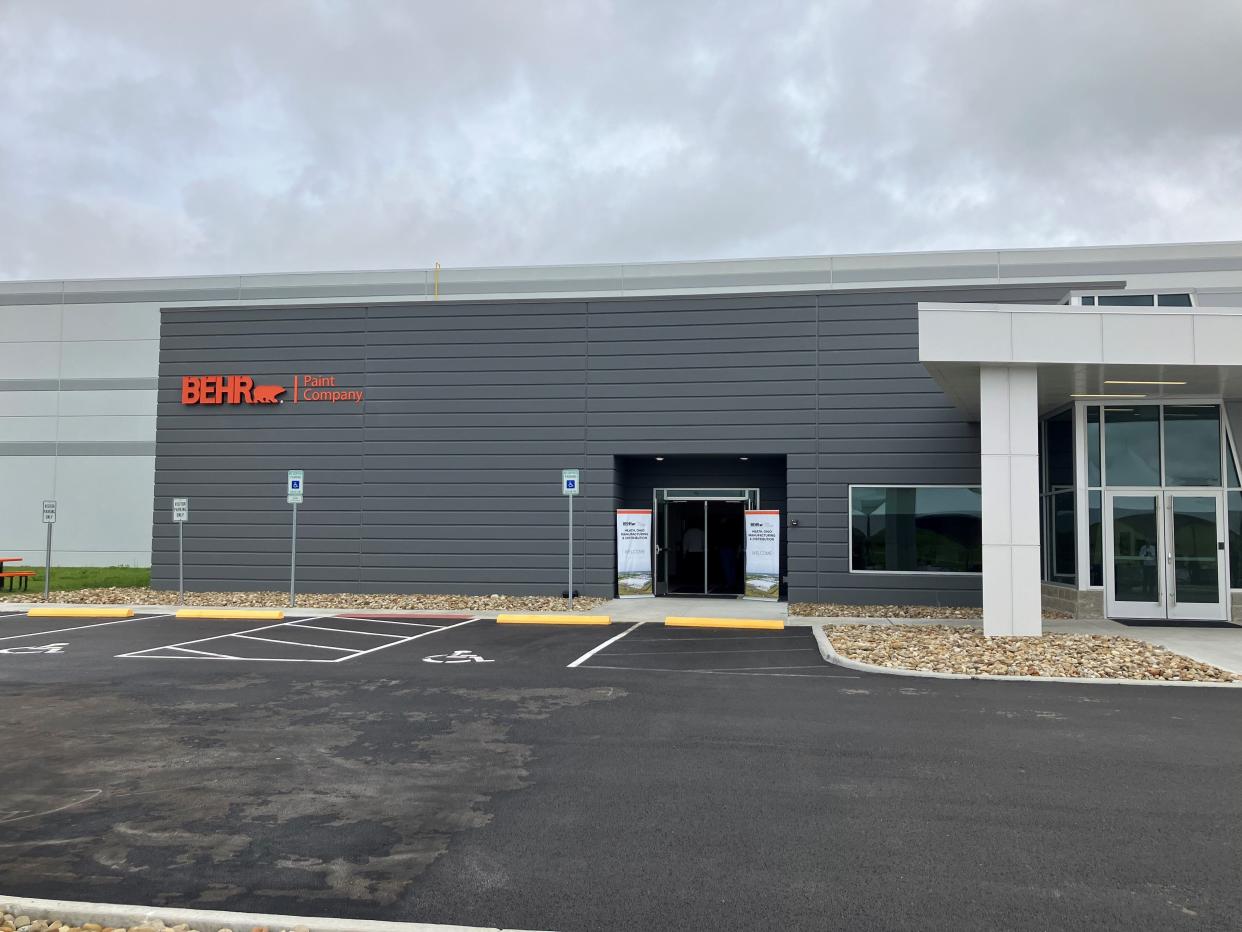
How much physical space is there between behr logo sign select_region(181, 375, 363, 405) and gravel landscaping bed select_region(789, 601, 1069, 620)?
35.3 feet

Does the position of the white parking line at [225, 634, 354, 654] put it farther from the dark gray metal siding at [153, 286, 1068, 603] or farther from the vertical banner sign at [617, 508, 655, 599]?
the vertical banner sign at [617, 508, 655, 599]

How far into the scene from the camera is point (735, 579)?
21.1 m

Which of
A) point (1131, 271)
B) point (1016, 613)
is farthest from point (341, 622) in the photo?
point (1131, 271)

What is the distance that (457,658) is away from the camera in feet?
39.4

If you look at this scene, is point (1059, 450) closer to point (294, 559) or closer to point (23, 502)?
point (294, 559)

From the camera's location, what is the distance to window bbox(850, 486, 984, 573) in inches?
738

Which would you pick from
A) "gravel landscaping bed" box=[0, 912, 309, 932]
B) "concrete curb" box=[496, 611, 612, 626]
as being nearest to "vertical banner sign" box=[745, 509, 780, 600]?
"concrete curb" box=[496, 611, 612, 626]

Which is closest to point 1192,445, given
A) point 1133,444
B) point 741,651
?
point 1133,444

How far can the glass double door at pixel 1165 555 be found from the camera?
50.3 ft

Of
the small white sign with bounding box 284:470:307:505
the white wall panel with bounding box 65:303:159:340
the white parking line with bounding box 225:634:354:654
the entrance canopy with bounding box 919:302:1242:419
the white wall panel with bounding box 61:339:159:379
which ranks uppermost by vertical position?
the white wall panel with bounding box 65:303:159:340

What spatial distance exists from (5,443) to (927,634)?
29000mm

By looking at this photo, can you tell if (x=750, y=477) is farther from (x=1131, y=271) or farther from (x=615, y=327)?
(x=1131, y=271)

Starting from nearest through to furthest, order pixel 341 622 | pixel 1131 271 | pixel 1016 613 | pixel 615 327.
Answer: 1. pixel 1016 613
2. pixel 341 622
3. pixel 615 327
4. pixel 1131 271

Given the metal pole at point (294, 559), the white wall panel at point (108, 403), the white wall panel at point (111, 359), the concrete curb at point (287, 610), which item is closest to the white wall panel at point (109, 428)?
the white wall panel at point (108, 403)
